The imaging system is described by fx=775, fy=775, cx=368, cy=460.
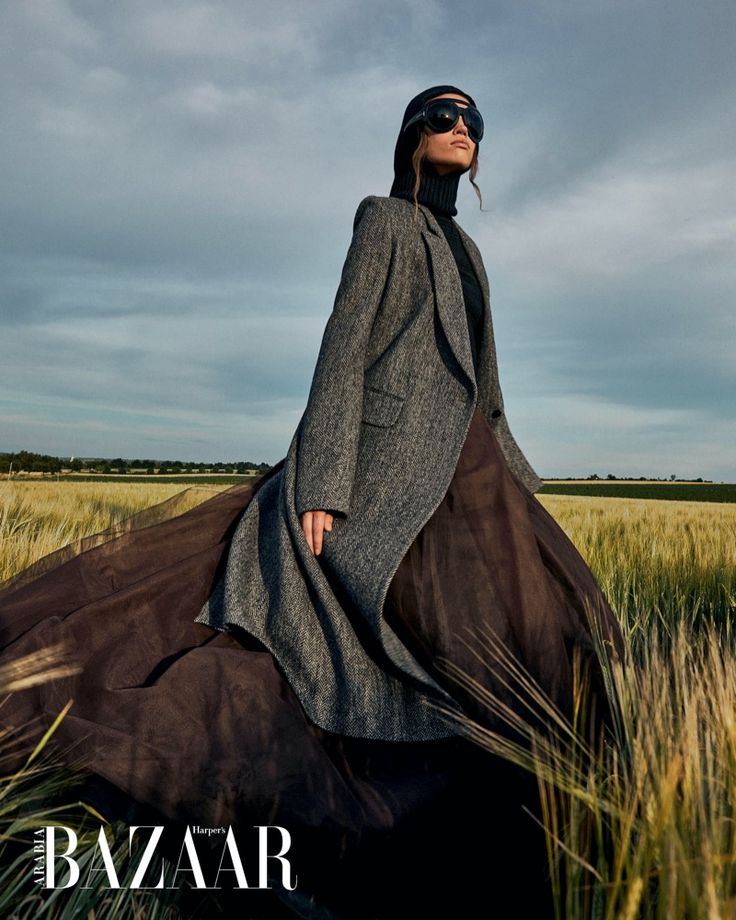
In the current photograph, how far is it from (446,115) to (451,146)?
0.26 feet

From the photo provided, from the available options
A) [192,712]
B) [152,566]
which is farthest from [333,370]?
[192,712]

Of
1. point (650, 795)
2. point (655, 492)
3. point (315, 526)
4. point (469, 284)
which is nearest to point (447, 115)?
point (469, 284)

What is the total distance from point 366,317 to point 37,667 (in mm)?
1078

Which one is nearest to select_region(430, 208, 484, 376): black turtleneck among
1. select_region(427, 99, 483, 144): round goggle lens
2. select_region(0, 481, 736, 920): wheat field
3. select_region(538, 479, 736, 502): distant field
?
select_region(427, 99, 483, 144): round goggle lens

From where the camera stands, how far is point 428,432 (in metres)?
1.83

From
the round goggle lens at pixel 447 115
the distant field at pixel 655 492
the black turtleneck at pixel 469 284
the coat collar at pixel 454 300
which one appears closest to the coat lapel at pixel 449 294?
the coat collar at pixel 454 300

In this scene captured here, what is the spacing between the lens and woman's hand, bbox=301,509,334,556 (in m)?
1.79

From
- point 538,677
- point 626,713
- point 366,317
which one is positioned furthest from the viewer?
point 366,317

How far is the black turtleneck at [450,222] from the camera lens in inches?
85.7

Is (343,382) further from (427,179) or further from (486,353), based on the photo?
(427,179)

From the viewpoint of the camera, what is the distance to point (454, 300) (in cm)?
199

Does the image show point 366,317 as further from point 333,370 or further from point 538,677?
point 538,677

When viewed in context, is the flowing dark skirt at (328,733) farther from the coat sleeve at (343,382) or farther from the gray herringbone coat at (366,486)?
the coat sleeve at (343,382)

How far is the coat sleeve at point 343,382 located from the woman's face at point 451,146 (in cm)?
29
